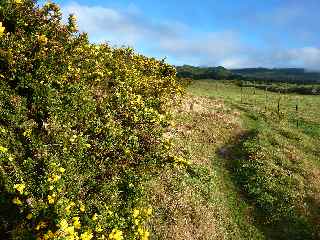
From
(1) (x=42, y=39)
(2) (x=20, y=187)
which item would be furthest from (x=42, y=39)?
(2) (x=20, y=187)

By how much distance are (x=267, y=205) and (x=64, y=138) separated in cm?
1775

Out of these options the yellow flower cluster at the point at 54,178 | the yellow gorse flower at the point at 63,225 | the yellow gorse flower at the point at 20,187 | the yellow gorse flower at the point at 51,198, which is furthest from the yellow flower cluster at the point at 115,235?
the yellow gorse flower at the point at 20,187

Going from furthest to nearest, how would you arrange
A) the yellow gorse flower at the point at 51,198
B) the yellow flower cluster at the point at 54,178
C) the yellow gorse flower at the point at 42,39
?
the yellow gorse flower at the point at 42,39, the yellow flower cluster at the point at 54,178, the yellow gorse flower at the point at 51,198

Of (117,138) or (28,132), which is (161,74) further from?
(28,132)

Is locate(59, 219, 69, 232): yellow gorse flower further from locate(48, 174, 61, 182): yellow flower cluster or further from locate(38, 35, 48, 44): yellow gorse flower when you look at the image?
locate(38, 35, 48, 44): yellow gorse flower

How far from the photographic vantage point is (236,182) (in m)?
32.6

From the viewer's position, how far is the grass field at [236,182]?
24516 millimetres

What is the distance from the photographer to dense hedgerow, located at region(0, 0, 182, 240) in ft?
45.6

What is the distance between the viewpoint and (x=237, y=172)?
3406 cm

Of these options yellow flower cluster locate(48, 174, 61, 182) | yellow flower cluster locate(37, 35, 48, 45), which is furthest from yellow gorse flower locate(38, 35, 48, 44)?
yellow flower cluster locate(48, 174, 61, 182)

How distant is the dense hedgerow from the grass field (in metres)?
4.70

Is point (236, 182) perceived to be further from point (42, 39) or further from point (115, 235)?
point (42, 39)

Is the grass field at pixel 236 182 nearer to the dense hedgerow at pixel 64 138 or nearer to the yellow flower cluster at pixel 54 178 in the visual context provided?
the dense hedgerow at pixel 64 138

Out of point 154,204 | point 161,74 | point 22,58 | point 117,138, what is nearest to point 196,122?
point 161,74
